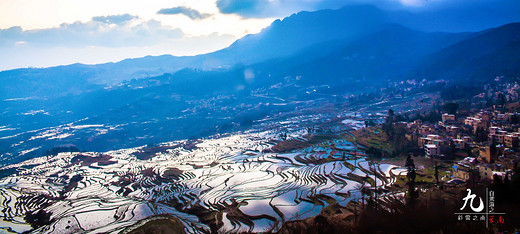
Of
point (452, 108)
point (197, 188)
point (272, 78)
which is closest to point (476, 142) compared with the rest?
point (452, 108)

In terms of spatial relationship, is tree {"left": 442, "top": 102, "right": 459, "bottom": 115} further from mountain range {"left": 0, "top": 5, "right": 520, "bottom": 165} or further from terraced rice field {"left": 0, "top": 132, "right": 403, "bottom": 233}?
mountain range {"left": 0, "top": 5, "right": 520, "bottom": 165}

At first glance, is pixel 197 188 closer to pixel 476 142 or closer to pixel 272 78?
pixel 476 142

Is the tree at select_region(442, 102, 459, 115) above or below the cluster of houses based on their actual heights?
above

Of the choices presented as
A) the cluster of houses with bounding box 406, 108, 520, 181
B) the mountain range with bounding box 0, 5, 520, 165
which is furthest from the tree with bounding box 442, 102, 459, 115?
the mountain range with bounding box 0, 5, 520, 165

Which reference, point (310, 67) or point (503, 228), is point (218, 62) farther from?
point (503, 228)

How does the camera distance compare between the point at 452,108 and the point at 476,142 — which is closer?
the point at 476,142
